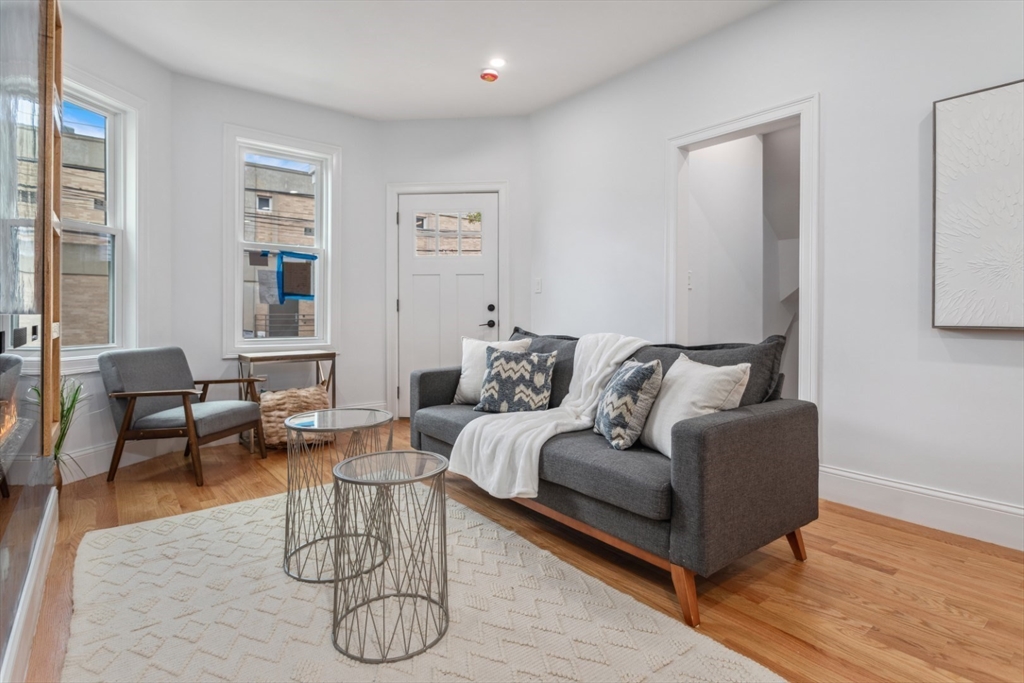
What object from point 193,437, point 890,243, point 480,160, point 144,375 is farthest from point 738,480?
point 480,160

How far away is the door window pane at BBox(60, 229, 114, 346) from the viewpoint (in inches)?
130

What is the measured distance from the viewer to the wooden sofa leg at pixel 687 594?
5.52 feet

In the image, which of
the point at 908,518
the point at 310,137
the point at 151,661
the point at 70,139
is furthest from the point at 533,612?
the point at 310,137

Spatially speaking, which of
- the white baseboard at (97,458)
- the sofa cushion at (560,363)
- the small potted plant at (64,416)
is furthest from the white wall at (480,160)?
the small potted plant at (64,416)

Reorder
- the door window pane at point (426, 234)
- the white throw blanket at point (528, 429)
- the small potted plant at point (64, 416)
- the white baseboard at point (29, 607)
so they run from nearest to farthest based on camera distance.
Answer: the white baseboard at point (29, 607), the white throw blanket at point (528, 429), the small potted plant at point (64, 416), the door window pane at point (426, 234)

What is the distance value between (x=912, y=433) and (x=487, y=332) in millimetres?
3103

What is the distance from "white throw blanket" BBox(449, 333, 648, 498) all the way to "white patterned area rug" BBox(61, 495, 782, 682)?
10.8 inches

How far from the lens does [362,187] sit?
4.73m

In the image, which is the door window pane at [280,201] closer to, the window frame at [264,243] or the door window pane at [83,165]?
the window frame at [264,243]

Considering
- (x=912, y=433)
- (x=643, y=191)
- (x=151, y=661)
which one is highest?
(x=643, y=191)

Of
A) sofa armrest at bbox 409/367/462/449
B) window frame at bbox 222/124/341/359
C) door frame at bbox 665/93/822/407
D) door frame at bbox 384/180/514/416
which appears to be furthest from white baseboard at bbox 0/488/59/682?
door frame at bbox 665/93/822/407

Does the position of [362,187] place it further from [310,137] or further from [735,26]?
[735,26]

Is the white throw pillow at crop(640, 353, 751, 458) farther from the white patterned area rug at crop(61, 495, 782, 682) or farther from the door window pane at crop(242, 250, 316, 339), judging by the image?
the door window pane at crop(242, 250, 316, 339)

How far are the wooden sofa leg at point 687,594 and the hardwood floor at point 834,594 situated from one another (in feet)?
0.19
